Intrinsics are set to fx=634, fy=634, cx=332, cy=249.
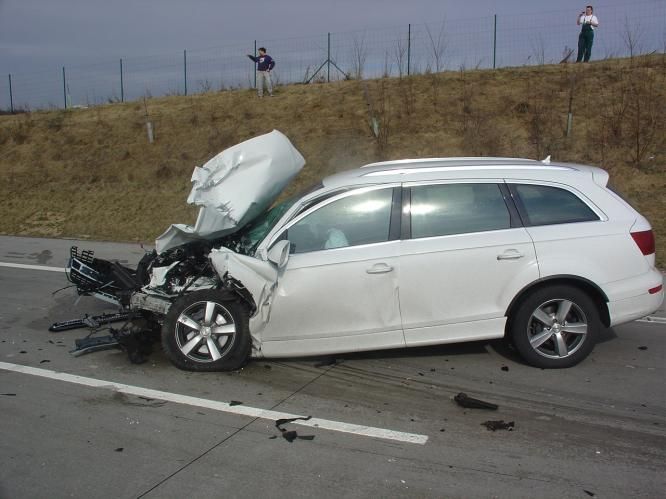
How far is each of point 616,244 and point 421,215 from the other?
1.61 metres

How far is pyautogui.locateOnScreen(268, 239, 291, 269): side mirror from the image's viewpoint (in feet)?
16.6

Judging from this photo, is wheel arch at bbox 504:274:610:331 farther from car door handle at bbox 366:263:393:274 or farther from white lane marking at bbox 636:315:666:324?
white lane marking at bbox 636:315:666:324

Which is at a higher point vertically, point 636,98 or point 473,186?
point 636,98

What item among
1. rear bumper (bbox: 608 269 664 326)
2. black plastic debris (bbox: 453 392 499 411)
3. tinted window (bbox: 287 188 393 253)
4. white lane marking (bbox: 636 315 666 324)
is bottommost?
black plastic debris (bbox: 453 392 499 411)

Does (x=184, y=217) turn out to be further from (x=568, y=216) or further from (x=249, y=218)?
(x=568, y=216)

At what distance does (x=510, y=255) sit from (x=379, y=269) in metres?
1.07

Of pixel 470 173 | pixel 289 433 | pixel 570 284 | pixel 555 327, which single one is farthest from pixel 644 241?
pixel 289 433

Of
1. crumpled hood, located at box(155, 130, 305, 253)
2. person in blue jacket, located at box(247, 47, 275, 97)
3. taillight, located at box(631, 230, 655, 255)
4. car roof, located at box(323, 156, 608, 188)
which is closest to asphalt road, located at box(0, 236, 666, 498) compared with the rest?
taillight, located at box(631, 230, 655, 255)

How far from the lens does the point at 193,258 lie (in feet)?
19.1

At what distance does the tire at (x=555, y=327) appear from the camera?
5176 mm

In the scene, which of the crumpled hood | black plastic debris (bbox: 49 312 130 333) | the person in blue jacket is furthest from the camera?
the person in blue jacket

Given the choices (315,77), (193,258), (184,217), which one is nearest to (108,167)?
(184,217)

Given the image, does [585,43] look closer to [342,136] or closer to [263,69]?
[342,136]

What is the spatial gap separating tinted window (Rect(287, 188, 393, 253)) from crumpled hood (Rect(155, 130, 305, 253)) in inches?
24.3
